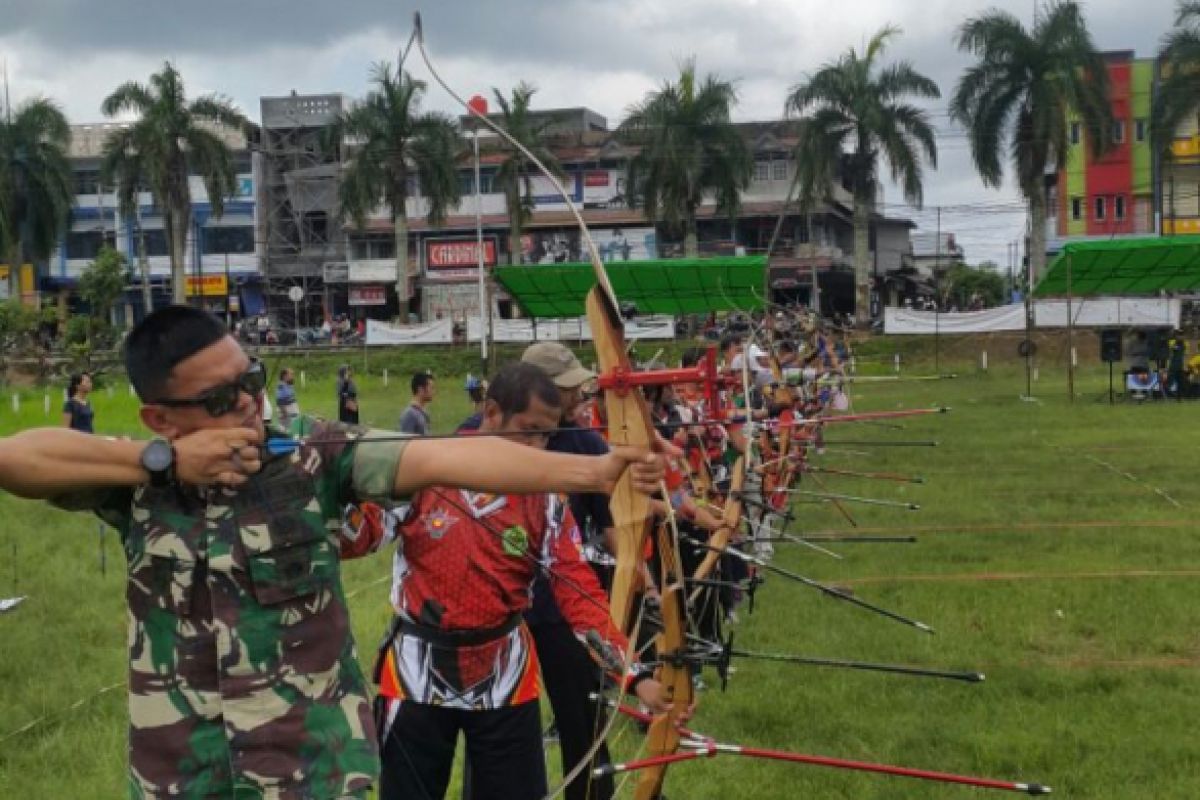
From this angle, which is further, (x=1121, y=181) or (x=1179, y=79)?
(x=1121, y=181)

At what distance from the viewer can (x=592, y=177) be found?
5884cm

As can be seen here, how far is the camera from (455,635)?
352cm

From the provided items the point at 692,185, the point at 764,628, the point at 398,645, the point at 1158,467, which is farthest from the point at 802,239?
the point at 398,645

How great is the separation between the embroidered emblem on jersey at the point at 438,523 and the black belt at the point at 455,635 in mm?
233

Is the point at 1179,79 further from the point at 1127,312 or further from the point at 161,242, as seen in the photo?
the point at 161,242

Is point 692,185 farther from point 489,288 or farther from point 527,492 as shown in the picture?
point 527,492

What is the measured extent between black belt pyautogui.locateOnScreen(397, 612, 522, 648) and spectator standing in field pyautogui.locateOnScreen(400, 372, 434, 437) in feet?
16.9

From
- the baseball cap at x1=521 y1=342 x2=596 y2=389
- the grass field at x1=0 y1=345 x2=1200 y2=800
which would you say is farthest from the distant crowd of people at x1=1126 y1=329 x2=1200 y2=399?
the baseball cap at x1=521 y1=342 x2=596 y2=389

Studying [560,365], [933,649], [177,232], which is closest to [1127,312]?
[177,232]

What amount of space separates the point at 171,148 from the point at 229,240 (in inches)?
676

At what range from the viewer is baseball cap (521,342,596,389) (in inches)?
173

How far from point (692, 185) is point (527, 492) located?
42843 mm

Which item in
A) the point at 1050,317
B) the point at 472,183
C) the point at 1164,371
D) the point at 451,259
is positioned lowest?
the point at 1164,371

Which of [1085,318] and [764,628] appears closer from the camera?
[764,628]
